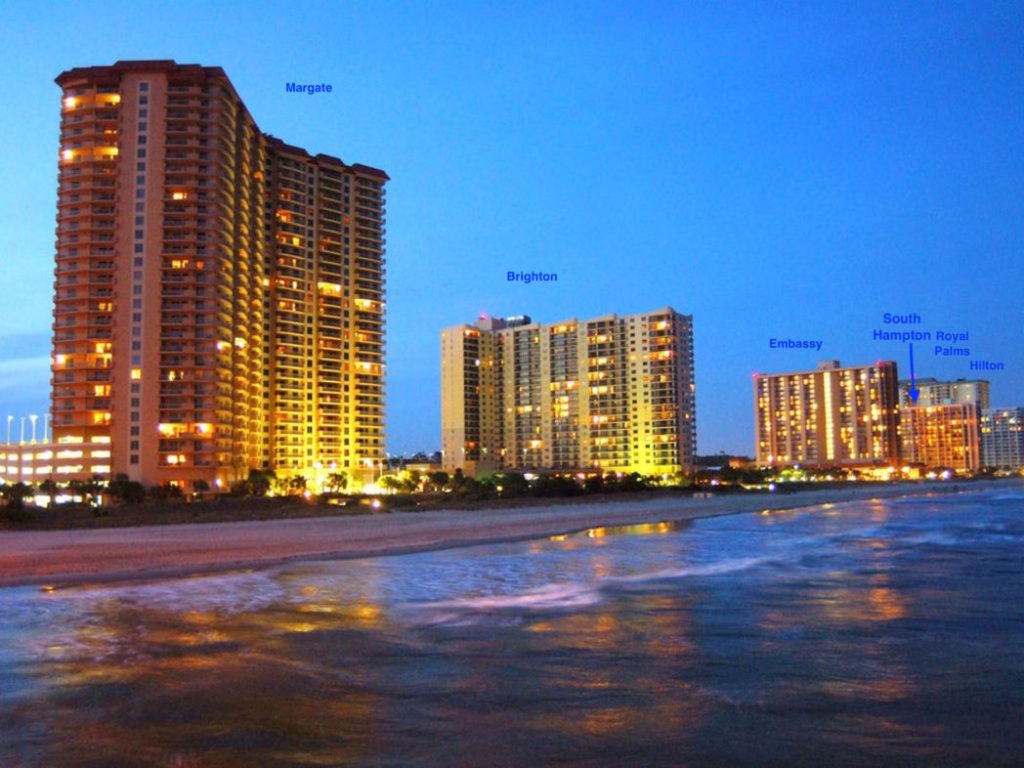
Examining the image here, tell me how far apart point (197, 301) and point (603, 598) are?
87.4m

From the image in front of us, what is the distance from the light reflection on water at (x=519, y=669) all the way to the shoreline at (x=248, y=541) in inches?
127

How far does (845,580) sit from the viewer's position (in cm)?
2553

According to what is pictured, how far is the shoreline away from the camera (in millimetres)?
27875

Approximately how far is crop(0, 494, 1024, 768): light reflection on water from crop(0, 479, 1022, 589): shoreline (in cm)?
322

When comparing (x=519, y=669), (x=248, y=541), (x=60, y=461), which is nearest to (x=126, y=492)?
(x=60, y=461)

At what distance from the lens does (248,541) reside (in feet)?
125

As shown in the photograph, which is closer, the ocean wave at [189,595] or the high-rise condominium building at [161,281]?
the ocean wave at [189,595]

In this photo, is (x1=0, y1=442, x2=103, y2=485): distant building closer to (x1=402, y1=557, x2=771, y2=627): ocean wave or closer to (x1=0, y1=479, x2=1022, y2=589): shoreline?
(x1=0, y1=479, x2=1022, y2=589): shoreline

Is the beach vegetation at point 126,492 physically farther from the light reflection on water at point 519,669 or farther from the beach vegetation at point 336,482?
the light reflection on water at point 519,669

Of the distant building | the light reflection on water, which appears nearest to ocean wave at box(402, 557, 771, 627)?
the light reflection on water

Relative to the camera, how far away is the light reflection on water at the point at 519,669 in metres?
10.1

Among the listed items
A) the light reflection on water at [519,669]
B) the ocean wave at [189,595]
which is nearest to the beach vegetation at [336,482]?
the ocean wave at [189,595]

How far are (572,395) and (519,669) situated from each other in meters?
165

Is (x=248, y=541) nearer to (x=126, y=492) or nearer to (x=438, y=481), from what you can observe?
(x=126, y=492)
